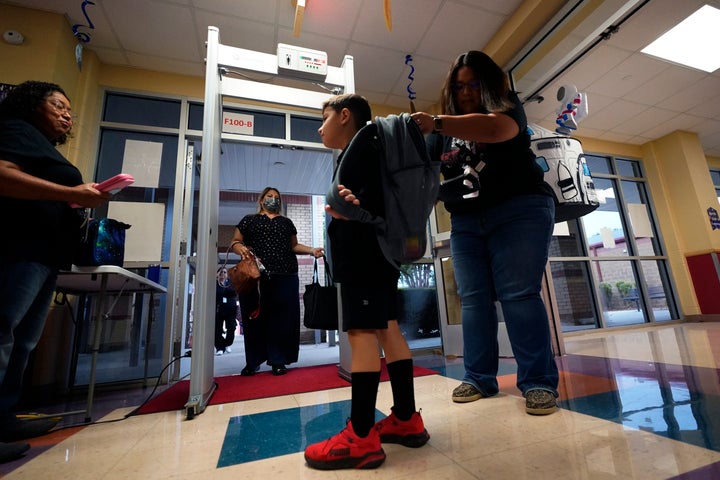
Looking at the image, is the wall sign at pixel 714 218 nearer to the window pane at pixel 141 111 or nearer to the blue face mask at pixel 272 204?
the blue face mask at pixel 272 204

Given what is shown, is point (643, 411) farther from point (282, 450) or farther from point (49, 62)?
point (49, 62)

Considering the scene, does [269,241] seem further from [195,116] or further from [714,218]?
[714,218]

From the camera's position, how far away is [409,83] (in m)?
4.12

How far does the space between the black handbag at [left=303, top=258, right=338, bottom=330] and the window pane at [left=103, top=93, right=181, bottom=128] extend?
2.48 metres

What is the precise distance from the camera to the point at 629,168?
6023 mm

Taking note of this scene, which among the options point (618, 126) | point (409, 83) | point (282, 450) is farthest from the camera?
point (618, 126)

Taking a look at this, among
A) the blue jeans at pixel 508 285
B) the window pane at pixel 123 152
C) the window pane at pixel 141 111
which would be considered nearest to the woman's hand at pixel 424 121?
the blue jeans at pixel 508 285

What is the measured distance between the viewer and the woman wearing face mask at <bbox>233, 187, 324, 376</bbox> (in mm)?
2635

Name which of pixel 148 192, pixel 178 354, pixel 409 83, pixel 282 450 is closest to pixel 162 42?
pixel 148 192

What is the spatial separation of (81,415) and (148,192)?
2063 millimetres

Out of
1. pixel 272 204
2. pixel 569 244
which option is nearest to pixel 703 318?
pixel 569 244

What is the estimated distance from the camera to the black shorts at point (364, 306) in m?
0.98

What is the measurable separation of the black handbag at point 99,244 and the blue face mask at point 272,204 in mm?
1183

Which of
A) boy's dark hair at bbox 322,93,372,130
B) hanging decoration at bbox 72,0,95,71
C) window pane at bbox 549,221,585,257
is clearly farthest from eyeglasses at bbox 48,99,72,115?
window pane at bbox 549,221,585,257
